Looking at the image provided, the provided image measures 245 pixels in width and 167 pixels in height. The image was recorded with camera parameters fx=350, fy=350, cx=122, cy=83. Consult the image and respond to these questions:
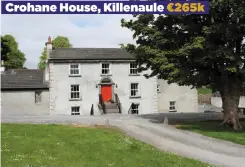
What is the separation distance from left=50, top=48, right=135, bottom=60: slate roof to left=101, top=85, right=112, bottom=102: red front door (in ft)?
11.6

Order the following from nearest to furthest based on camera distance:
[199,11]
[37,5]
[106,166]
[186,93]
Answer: [106,166], [37,5], [199,11], [186,93]

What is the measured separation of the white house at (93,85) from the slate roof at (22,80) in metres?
0.38

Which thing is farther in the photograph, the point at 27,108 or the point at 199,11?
the point at 27,108

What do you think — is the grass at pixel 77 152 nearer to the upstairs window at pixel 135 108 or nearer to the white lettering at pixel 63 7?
the white lettering at pixel 63 7

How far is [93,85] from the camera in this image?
42531 mm

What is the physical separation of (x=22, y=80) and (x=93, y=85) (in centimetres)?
938

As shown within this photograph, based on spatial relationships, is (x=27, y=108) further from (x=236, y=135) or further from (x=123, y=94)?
(x=236, y=135)

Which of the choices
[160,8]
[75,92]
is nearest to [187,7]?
[160,8]

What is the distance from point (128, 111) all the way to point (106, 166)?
31416mm

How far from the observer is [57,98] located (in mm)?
41750

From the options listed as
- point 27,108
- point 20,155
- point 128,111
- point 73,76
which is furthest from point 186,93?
point 20,155

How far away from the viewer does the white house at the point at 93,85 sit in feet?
137

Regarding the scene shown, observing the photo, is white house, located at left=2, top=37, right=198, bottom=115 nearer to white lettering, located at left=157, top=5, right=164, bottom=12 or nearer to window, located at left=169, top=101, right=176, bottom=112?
window, located at left=169, top=101, right=176, bottom=112

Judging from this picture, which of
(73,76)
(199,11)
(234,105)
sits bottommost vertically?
(234,105)
